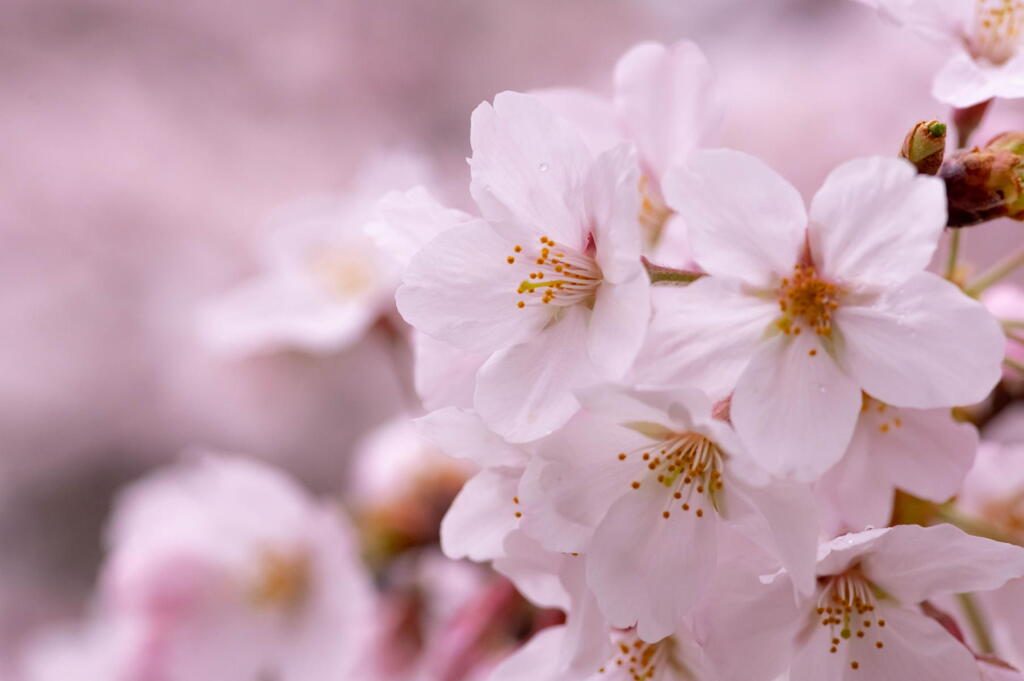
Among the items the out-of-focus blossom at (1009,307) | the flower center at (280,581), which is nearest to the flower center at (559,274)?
the out-of-focus blossom at (1009,307)

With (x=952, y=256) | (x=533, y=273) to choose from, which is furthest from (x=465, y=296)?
(x=952, y=256)

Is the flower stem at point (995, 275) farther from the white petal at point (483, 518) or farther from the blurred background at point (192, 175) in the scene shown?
the blurred background at point (192, 175)

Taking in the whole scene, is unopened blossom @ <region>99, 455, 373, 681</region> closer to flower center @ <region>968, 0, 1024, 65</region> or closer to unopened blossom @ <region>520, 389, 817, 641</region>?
unopened blossom @ <region>520, 389, 817, 641</region>

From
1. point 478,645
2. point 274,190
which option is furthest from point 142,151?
point 478,645

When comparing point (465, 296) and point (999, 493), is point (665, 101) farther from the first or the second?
point (999, 493)

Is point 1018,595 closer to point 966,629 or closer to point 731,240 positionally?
point 966,629

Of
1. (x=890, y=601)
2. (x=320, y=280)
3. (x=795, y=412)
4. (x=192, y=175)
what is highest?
(x=795, y=412)
